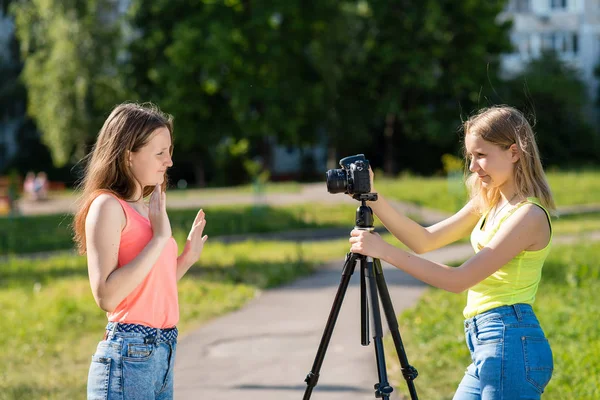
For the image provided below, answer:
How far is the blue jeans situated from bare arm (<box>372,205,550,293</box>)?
0.60 ft

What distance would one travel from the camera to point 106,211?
10.8 ft

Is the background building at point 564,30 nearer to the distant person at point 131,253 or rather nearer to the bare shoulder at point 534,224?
the bare shoulder at point 534,224

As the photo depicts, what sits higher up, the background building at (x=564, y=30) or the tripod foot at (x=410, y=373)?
the background building at (x=564, y=30)

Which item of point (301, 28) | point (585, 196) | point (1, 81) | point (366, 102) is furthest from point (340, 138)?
point (1, 81)

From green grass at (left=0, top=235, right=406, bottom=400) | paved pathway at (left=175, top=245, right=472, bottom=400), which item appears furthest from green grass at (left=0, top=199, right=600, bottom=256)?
paved pathway at (left=175, top=245, right=472, bottom=400)

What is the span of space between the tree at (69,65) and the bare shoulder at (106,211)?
3207 centimetres

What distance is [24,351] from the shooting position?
8.19 metres

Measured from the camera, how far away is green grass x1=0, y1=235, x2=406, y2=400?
23.6 ft

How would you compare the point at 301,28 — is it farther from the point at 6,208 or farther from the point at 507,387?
the point at 507,387

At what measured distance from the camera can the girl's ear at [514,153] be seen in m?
3.58

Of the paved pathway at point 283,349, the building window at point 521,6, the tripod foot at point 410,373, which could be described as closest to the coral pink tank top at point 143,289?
the paved pathway at point 283,349

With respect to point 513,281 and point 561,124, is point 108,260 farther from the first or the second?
point 561,124

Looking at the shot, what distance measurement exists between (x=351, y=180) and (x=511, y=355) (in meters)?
0.90

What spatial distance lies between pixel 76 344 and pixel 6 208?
17.8m
